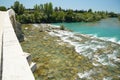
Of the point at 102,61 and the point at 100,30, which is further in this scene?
the point at 100,30

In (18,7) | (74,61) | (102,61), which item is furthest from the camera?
(18,7)

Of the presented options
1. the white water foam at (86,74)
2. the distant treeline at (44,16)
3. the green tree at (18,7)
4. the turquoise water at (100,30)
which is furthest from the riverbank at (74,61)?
the green tree at (18,7)

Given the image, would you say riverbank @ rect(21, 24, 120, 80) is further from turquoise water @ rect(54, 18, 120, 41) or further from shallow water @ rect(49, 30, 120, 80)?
turquoise water @ rect(54, 18, 120, 41)

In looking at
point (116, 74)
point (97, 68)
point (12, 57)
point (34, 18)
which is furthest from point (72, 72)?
point (34, 18)

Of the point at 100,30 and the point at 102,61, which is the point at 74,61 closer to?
the point at 102,61

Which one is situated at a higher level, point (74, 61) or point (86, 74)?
point (74, 61)

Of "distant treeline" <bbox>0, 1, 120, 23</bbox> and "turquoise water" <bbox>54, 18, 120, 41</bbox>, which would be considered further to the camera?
"distant treeline" <bbox>0, 1, 120, 23</bbox>

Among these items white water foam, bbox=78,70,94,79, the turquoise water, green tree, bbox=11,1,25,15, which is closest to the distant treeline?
green tree, bbox=11,1,25,15

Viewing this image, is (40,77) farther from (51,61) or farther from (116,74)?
(116,74)

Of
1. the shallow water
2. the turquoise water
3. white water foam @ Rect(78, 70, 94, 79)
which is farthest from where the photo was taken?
the turquoise water

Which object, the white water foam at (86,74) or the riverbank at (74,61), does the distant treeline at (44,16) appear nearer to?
the riverbank at (74,61)

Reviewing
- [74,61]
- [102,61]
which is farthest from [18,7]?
[102,61]

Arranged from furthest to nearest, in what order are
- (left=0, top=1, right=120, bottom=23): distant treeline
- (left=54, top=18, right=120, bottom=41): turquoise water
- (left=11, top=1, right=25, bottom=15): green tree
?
(left=11, top=1, right=25, bottom=15): green tree → (left=0, top=1, right=120, bottom=23): distant treeline → (left=54, top=18, right=120, bottom=41): turquoise water

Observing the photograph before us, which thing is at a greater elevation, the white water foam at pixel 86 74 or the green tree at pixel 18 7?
the green tree at pixel 18 7
